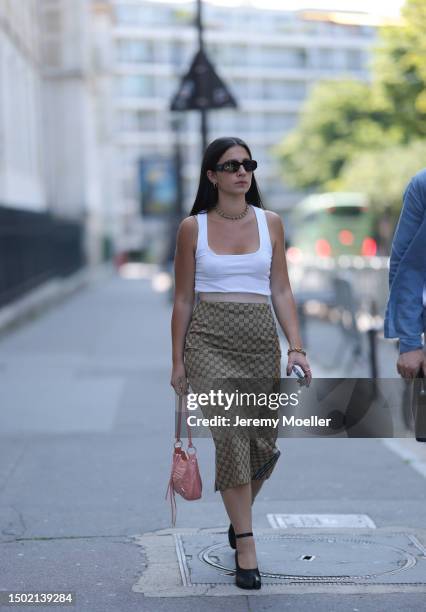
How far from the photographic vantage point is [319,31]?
12231 centimetres

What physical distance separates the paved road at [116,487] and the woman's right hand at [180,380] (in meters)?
0.81

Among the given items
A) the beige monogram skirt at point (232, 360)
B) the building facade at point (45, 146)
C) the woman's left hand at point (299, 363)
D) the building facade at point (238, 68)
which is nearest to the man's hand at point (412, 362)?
the woman's left hand at point (299, 363)

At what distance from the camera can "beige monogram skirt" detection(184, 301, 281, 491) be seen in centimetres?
468

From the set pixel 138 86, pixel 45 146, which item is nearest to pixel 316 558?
pixel 45 146

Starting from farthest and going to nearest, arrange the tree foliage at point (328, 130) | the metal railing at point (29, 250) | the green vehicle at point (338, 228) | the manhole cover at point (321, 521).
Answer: the tree foliage at point (328, 130) < the green vehicle at point (338, 228) < the metal railing at point (29, 250) < the manhole cover at point (321, 521)

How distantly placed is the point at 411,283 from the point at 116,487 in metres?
3.07

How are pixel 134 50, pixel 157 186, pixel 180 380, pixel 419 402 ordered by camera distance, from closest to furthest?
1. pixel 419 402
2. pixel 180 380
3. pixel 157 186
4. pixel 134 50

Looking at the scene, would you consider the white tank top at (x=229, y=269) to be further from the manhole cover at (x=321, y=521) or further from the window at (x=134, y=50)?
the window at (x=134, y=50)

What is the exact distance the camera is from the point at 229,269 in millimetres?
4742

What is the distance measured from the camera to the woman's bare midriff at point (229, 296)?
4.74 metres

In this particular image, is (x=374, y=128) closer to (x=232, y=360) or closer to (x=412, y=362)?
(x=232, y=360)

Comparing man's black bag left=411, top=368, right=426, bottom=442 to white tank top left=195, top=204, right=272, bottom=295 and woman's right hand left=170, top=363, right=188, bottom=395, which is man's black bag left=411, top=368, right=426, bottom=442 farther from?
woman's right hand left=170, top=363, right=188, bottom=395

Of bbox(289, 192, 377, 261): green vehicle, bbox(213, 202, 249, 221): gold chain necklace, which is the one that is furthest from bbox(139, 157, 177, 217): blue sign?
bbox(213, 202, 249, 221): gold chain necklace

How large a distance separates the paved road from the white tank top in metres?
1.21
